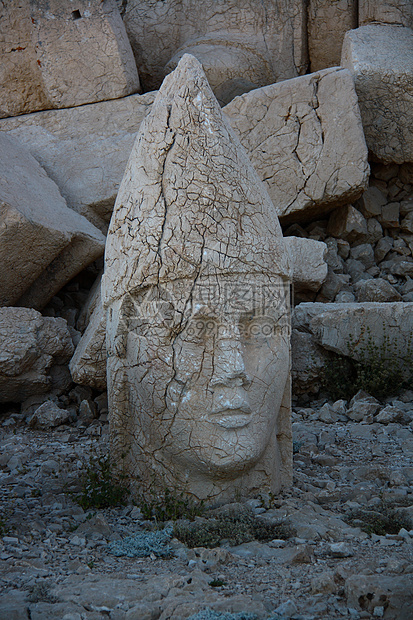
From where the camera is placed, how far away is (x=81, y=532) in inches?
123

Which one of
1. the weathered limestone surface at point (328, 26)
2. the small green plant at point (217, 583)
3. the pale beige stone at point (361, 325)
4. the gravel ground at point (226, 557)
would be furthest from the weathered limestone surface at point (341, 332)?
the weathered limestone surface at point (328, 26)

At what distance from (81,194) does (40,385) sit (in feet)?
6.30

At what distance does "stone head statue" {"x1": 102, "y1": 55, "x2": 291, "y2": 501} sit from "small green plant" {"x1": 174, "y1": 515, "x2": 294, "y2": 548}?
0.23 metres

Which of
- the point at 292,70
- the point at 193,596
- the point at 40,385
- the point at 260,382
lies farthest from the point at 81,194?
the point at 193,596

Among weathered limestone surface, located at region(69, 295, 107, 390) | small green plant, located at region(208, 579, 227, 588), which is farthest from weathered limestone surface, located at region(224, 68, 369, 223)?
small green plant, located at region(208, 579, 227, 588)

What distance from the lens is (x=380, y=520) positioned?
312cm

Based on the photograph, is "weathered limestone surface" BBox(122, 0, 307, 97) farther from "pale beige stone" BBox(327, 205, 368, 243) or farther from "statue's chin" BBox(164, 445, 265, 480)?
"statue's chin" BBox(164, 445, 265, 480)

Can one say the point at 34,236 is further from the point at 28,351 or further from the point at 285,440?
the point at 285,440

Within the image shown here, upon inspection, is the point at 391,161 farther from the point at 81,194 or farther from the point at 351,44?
the point at 81,194

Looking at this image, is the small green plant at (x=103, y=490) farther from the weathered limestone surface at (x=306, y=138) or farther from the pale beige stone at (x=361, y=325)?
the weathered limestone surface at (x=306, y=138)

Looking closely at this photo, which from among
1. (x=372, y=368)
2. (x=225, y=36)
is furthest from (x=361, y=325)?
(x=225, y=36)

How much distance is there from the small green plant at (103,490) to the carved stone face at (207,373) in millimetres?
309

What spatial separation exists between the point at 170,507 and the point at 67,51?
531cm

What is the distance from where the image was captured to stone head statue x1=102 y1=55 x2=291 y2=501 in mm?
Result: 3227
